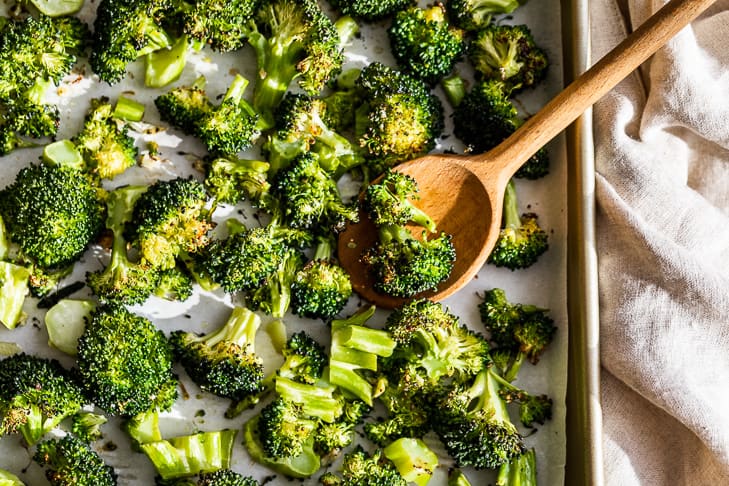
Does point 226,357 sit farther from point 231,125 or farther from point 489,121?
point 489,121

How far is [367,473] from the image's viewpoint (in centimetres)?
276

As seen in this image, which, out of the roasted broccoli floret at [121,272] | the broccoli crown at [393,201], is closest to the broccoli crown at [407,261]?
the broccoli crown at [393,201]

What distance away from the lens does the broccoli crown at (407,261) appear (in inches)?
108

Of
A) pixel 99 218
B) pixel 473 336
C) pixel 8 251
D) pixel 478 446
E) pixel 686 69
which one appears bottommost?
pixel 8 251

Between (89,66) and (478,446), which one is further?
(89,66)

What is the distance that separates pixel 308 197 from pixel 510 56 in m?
0.83

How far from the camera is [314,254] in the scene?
292 cm

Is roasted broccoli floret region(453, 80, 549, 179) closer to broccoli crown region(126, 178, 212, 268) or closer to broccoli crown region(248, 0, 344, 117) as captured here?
broccoli crown region(248, 0, 344, 117)

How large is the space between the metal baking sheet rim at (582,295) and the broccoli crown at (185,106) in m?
1.21

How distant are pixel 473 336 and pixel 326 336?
49 centimetres

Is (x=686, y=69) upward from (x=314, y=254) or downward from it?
upward

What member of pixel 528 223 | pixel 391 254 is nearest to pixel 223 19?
pixel 391 254

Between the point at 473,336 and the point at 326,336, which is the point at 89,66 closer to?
the point at 326,336

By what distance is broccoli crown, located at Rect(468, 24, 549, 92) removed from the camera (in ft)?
9.60
